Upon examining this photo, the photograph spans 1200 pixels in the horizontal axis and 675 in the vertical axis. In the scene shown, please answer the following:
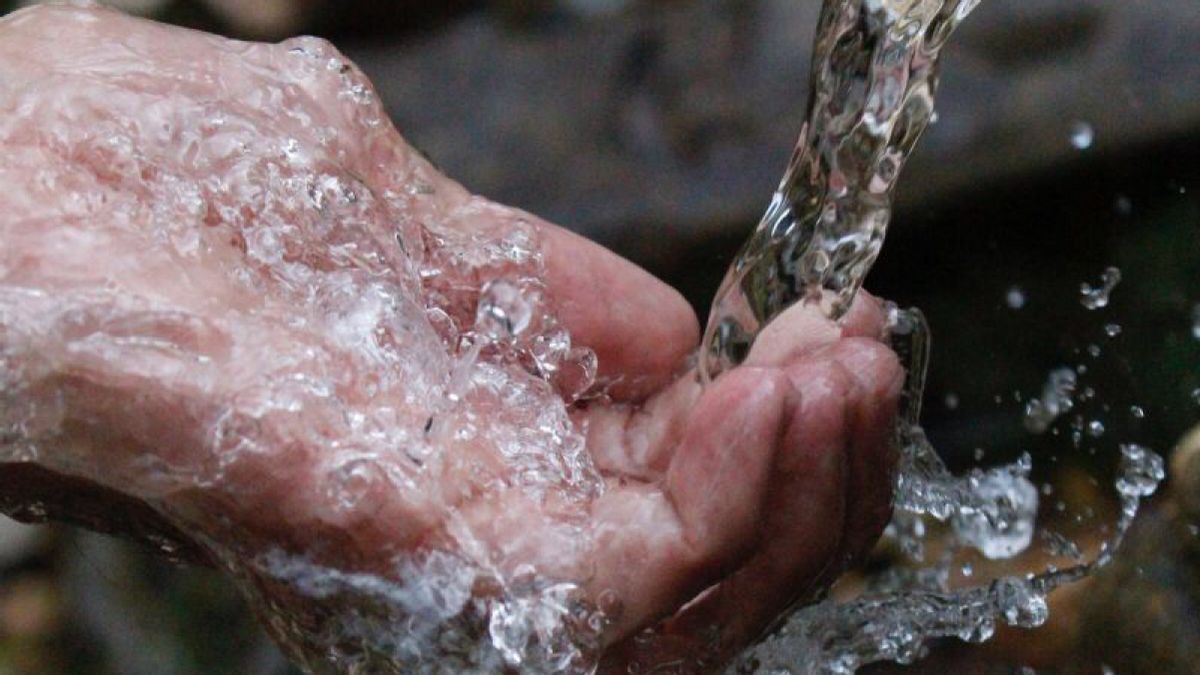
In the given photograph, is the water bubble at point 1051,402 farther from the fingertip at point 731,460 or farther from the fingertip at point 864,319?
the fingertip at point 731,460

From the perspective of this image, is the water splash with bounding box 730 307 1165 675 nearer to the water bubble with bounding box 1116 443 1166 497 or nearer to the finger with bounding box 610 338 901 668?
the water bubble with bounding box 1116 443 1166 497

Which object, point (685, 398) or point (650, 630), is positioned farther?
point (685, 398)

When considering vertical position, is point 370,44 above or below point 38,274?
below

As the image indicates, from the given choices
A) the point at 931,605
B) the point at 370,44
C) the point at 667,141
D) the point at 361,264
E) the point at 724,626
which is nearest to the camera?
the point at 724,626

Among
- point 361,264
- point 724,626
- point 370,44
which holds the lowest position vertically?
point 370,44

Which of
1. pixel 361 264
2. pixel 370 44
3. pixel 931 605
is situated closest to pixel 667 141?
pixel 370 44

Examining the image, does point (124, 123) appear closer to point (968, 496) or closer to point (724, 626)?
point (724, 626)

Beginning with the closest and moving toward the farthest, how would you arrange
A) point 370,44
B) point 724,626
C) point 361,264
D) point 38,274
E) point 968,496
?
1. point 38,274
2. point 724,626
3. point 361,264
4. point 968,496
5. point 370,44

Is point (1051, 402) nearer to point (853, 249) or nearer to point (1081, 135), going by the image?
point (1081, 135)

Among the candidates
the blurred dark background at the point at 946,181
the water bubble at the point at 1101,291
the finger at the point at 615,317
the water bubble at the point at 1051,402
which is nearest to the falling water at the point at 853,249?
the finger at the point at 615,317
